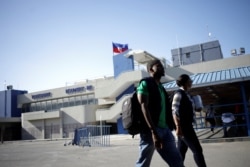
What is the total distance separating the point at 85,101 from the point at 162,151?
39936 millimetres

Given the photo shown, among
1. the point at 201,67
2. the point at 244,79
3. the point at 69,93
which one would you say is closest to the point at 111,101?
the point at 69,93

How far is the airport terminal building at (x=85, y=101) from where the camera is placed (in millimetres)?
29266

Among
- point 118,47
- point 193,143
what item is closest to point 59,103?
point 118,47

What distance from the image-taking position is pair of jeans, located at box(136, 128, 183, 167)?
9.38 feet

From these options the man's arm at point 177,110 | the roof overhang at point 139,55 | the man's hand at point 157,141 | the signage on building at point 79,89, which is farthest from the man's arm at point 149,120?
the signage on building at point 79,89

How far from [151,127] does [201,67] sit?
2766 centimetres

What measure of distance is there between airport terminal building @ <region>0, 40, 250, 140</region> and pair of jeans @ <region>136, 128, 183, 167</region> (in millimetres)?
19177

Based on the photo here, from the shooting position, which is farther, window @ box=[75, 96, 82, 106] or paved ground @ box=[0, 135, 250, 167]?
window @ box=[75, 96, 82, 106]

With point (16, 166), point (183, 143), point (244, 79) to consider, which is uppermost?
point (244, 79)

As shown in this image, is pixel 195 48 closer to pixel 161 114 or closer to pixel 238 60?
pixel 238 60

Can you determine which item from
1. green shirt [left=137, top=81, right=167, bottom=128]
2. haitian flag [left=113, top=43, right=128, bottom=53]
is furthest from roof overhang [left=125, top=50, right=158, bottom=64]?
green shirt [left=137, top=81, right=167, bottom=128]

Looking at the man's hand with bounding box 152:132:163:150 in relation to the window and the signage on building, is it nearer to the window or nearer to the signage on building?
the signage on building

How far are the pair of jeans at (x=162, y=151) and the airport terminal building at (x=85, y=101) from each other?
1918cm

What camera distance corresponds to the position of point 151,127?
2795 millimetres
